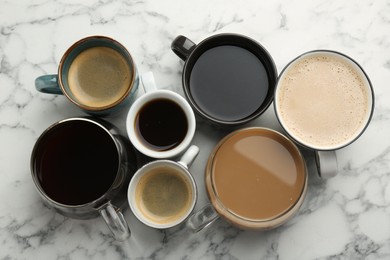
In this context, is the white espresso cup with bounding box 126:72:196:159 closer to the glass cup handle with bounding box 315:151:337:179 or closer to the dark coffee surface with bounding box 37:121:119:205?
the dark coffee surface with bounding box 37:121:119:205

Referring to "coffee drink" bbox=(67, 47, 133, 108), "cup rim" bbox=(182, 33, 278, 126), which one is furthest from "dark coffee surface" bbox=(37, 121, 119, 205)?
"cup rim" bbox=(182, 33, 278, 126)

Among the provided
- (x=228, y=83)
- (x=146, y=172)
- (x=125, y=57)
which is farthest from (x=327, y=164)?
(x=125, y=57)

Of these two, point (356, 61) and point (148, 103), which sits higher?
point (356, 61)

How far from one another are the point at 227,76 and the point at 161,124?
0.61 ft

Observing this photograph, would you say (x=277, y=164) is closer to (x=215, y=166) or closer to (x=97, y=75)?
(x=215, y=166)

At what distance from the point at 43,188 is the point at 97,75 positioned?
0.93 feet

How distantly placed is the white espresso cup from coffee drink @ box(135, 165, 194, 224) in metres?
0.05

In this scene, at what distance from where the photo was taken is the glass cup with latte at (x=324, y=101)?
3.77 ft

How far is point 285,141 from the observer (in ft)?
3.88

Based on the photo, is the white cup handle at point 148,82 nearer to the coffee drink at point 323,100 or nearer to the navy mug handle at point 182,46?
the navy mug handle at point 182,46

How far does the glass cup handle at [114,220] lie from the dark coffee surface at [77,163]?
3 centimetres

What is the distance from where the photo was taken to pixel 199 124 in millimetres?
1256

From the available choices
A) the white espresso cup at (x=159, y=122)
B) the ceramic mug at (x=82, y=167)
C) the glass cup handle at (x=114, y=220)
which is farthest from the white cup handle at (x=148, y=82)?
the glass cup handle at (x=114, y=220)

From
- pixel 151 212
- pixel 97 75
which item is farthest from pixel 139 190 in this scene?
pixel 97 75
